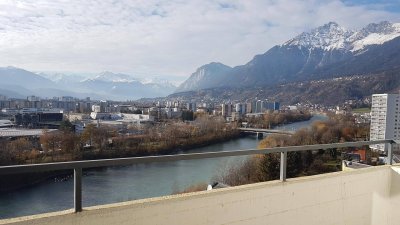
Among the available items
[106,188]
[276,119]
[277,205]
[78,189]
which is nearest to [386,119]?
[276,119]

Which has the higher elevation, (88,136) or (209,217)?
(209,217)

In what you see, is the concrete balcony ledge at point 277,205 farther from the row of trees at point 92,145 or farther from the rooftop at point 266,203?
the row of trees at point 92,145

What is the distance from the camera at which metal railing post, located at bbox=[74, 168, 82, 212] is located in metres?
2.08

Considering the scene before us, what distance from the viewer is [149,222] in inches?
91.6

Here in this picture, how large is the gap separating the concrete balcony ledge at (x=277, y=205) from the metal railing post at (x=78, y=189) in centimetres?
4

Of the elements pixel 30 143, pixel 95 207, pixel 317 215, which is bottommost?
pixel 30 143

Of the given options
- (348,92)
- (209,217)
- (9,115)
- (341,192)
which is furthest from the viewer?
(348,92)

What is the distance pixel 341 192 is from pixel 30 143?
80.9 ft

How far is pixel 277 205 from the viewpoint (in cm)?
296

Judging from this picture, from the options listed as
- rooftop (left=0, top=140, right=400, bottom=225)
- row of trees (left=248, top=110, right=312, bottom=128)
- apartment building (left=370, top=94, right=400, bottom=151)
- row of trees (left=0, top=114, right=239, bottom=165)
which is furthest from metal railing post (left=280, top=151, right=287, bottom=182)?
row of trees (left=248, top=110, right=312, bottom=128)

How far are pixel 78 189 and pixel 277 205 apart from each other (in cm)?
149

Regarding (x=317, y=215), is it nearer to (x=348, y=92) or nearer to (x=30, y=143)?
(x=30, y=143)

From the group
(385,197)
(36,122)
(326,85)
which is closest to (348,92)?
(326,85)

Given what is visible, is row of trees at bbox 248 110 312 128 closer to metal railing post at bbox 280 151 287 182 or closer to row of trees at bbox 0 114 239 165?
row of trees at bbox 0 114 239 165
